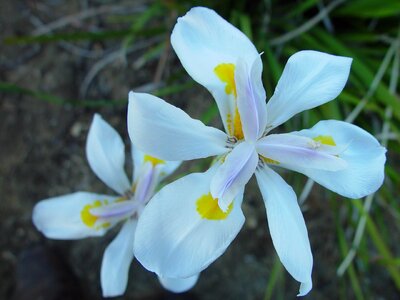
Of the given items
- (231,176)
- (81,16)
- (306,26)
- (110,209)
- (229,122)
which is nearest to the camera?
(231,176)

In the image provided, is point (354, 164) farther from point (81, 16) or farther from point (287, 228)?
point (81, 16)

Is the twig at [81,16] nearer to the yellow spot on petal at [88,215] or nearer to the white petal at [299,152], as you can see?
the yellow spot on petal at [88,215]

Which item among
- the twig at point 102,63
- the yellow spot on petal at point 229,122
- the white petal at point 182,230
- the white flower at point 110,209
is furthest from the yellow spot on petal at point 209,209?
the twig at point 102,63

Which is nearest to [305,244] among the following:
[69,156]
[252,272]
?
[252,272]

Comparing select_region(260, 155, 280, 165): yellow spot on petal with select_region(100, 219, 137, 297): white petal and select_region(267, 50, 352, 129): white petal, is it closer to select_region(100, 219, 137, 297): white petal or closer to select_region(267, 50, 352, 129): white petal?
select_region(267, 50, 352, 129): white petal

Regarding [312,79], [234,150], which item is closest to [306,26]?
[312,79]

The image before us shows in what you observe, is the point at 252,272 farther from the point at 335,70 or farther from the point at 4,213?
the point at 335,70

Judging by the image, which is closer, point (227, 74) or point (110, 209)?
point (227, 74)
